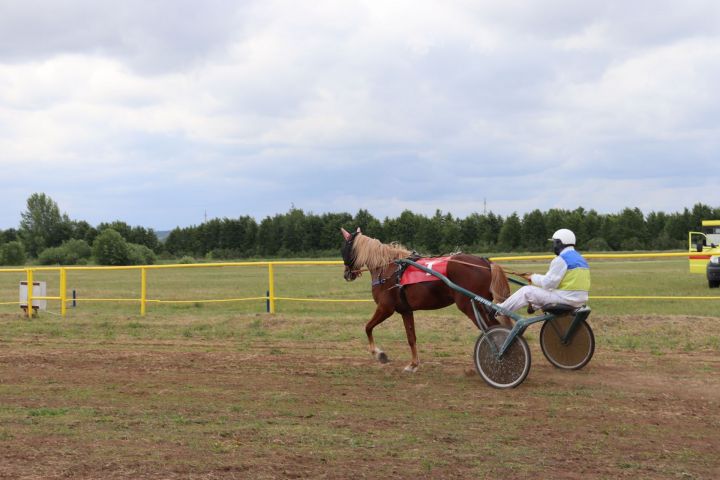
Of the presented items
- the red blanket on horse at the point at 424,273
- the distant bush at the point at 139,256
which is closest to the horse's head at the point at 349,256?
the red blanket on horse at the point at 424,273

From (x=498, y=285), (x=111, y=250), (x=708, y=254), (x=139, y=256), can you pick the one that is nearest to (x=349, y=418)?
(x=498, y=285)

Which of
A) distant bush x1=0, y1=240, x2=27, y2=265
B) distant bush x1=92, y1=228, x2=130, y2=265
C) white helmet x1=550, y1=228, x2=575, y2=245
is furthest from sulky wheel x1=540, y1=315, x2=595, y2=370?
distant bush x1=0, y1=240, x2=27, y2=265

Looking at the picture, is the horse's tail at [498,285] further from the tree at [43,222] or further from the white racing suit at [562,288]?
the tree at [43,222]

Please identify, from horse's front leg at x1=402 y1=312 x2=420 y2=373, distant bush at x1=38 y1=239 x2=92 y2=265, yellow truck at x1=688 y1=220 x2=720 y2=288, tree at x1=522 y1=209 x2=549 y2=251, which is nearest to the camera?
horse's front leg at x1=402 y1=312 x2=420 y2=373

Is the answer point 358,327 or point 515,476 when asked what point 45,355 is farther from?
point 515,476

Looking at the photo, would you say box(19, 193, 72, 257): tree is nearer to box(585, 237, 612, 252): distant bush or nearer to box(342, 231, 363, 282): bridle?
box(585, 237, 612, 252): distant bush

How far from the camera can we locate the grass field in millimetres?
5516

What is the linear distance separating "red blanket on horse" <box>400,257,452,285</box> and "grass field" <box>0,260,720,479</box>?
1.20m

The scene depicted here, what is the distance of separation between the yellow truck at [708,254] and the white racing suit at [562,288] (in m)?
9.75

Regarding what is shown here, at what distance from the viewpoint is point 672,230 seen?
241 ft

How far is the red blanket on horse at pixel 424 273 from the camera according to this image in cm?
953

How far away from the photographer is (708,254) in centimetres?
2358

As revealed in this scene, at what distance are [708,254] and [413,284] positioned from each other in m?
17.2

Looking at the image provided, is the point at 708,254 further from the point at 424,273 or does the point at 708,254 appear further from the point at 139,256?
the point at 139,256
